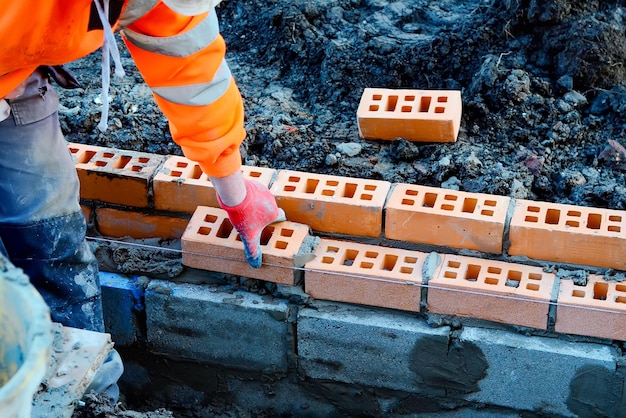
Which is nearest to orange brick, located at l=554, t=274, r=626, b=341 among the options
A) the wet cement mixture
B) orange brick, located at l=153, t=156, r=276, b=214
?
the wet cement mixture

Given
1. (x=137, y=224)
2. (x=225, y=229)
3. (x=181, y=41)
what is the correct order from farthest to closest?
(x=137, y=224) → (x=225, y=229) → (x=181, y=41)

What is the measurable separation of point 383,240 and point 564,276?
2.49 feet

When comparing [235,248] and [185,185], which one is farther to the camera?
[185,185]

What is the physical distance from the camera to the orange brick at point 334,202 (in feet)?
11.8

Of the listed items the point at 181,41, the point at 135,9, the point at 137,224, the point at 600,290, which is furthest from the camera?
the point at 137,224

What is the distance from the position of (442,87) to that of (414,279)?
4.30 ft

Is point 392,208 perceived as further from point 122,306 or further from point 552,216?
point 122,306

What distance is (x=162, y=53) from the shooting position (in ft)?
9.42

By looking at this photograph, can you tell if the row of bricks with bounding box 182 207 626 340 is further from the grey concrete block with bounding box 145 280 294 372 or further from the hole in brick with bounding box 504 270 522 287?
the grey concrete block with bounding box 145 280 294 372

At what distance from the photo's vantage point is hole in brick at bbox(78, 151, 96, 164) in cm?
396

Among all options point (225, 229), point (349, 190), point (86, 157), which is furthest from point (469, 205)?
point (86, 157)

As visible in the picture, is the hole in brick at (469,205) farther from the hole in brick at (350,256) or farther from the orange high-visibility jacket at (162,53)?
the orange high-visibility jacket at (162,53)

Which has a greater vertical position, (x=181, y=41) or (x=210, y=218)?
(x=181, y=41)

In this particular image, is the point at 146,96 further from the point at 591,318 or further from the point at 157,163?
the point at 591,318
